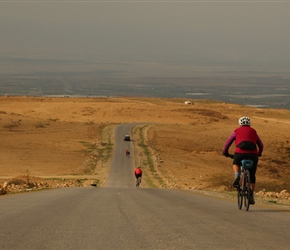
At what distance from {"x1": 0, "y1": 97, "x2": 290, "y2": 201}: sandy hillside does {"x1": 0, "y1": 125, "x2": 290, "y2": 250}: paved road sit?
23.4 m

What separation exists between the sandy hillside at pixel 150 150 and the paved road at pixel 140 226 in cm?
2338

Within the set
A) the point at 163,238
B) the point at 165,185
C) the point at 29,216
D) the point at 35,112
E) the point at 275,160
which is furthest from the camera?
the point at 35,112

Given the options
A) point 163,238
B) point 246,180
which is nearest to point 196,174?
point 246,180

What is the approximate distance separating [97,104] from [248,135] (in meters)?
113

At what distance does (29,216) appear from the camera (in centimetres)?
1330

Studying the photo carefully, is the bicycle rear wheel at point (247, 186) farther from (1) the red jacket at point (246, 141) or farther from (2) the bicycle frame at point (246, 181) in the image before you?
(1) the red jacket at point (246, 141)

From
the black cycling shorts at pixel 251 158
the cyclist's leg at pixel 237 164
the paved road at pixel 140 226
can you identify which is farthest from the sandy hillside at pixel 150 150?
the black cycling shorts at pixel 251 158

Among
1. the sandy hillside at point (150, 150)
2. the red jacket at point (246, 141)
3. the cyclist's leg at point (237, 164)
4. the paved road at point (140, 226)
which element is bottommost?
the sandy hillside at point (150, 150)

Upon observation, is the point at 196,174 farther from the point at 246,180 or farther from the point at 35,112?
the point at 35,112

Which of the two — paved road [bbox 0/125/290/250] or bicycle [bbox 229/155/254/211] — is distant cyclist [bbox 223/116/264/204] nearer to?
bicycle [bbox 229/155/254/211]

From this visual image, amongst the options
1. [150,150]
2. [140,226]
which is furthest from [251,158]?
[150,150]

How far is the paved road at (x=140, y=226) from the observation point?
31.5 feet

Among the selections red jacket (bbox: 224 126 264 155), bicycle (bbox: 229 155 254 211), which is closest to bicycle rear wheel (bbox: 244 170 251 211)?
bicycle (bbox: 229 155 254 211)

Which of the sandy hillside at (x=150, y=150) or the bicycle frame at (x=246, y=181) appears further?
the sandy hillside at (x=150, y=150)
